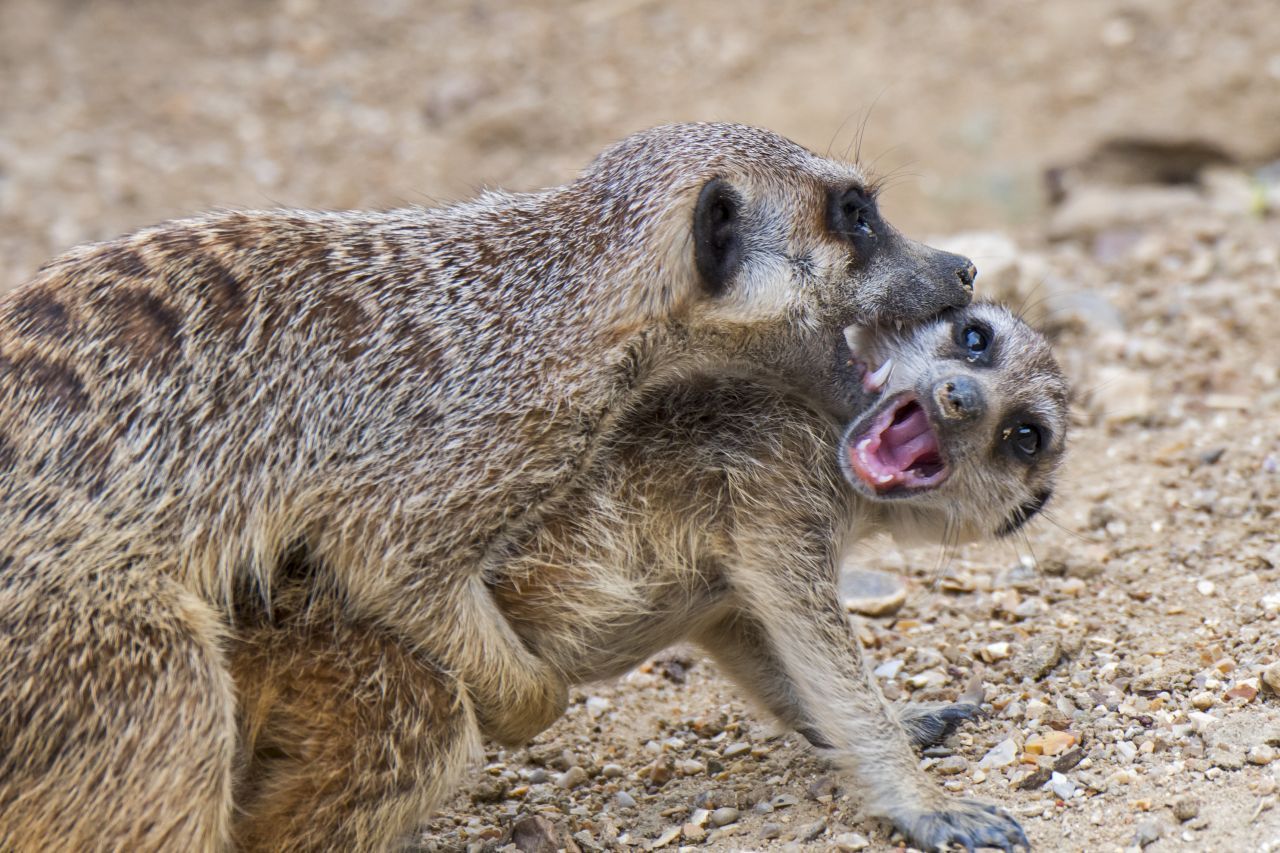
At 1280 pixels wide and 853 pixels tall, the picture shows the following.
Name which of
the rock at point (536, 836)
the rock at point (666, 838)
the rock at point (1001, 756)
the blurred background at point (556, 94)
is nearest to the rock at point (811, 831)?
the rock at point (666, 838)

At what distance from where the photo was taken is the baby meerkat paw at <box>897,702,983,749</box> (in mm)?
3676

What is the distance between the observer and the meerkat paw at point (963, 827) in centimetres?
312

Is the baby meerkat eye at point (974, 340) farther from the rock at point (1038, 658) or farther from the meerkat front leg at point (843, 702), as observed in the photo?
the rock at point (1038, 658)

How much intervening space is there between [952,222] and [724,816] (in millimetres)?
4272

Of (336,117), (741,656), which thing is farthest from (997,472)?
(336,117)

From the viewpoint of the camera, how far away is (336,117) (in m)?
8.27

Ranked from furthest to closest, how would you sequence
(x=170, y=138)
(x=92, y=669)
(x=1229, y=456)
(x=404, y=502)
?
(x=170, y=138) < (x=1229, y=456) < (x=404, y=502) < (x=92, y=669)

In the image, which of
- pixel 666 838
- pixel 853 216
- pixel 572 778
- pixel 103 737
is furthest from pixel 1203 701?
pixel 103 737

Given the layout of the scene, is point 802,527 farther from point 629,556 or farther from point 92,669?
point 92,669

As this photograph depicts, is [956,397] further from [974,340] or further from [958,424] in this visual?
[974,340]

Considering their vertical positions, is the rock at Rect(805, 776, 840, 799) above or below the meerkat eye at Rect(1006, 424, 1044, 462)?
below

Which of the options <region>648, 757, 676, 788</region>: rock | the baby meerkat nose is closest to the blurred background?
the baby meerkat nose

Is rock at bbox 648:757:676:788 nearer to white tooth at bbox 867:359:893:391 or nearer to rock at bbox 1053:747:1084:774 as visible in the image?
rock at bbox 1053:747:1084:774

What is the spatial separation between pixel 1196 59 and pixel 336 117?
4.52m
